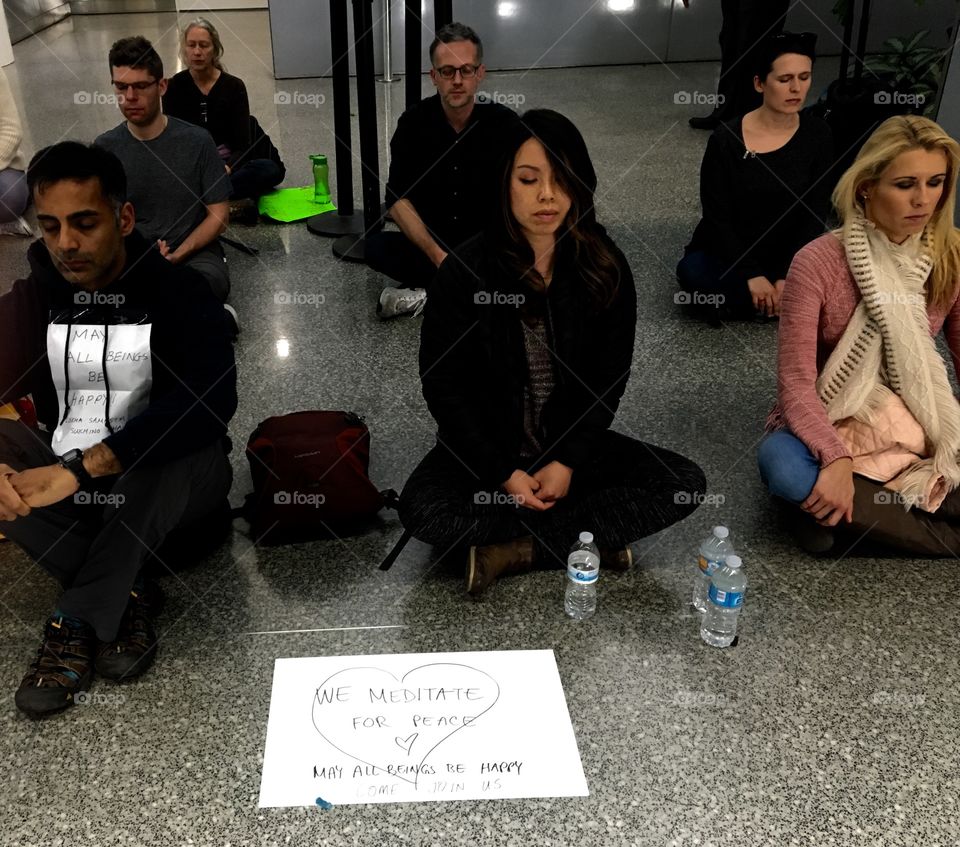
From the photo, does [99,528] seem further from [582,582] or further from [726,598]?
[726,598]

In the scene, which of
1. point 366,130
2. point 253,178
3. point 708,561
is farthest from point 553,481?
point 253,178

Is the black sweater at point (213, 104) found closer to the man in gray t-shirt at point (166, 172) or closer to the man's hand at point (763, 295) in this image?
the man in gray t-shirt at point (166, 172)

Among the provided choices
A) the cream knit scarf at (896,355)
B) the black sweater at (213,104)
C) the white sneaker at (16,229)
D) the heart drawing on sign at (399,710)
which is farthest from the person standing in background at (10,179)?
the cream knit scarf at (896,355)

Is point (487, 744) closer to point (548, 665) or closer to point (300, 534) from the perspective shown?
point (548, 665)

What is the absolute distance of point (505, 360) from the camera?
1873mm

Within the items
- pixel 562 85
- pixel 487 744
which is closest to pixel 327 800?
pixel 487 744

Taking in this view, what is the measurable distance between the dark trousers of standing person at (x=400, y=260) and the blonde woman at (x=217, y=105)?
88cm

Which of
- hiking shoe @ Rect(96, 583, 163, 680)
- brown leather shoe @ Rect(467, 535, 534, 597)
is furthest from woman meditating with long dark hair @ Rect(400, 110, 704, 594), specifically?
hiking shoe @ Rect(96, 583, 163, 680)

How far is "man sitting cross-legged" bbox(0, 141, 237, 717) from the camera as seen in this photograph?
1615 mm

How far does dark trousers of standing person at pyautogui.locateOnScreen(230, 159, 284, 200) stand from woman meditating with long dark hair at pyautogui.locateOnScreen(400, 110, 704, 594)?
228 cm

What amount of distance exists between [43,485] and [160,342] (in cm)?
34

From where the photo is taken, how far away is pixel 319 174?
409cm

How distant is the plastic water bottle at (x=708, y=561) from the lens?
1832mm

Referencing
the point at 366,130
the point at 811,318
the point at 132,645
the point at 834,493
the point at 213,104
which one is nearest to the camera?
the point at 132,645
